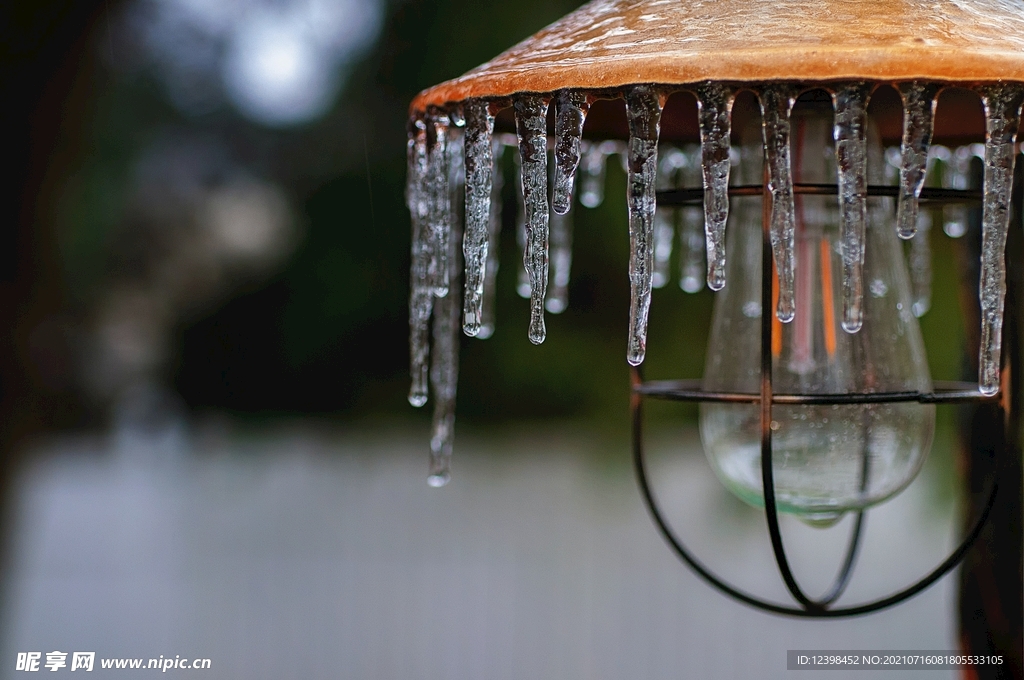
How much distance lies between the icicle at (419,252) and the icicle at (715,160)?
1.16 feet

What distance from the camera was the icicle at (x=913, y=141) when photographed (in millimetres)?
834

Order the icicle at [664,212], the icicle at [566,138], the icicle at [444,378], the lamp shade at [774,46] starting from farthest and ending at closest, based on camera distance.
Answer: the icicle at [664,212] → the icicle at [444,378] → the icicle at [566,138] → the lamp shade at [774,46]

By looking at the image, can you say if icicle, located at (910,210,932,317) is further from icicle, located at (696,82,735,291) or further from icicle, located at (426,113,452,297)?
icicle, located at (426,113,452,297)

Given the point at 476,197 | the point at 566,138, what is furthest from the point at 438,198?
the point at 566,138

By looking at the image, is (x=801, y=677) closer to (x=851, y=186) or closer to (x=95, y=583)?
(x=95, y=583)

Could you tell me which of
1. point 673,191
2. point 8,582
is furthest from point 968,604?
point 8,582

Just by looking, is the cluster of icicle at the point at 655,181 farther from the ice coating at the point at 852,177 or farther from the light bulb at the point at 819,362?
the light bulb at the point at 819,362

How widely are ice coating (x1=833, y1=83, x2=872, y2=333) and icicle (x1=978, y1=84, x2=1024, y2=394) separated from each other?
109mm

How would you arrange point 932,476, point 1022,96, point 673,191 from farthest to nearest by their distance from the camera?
point 932,476, point 673,191, point 1022,96

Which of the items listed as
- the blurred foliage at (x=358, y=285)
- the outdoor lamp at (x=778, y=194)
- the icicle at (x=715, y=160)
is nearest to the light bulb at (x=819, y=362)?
the outdoor lamp at (x=778, y=194)

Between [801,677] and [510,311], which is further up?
[510,311]

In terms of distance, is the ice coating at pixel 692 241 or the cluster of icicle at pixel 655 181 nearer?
the cluster of icicle at pixel 655 181

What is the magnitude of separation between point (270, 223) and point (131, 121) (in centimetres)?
91

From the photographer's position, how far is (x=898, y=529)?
480cm
